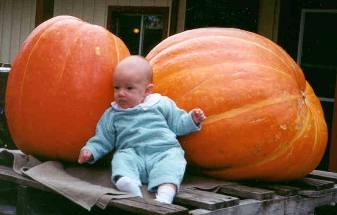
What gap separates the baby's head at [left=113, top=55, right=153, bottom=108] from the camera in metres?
2.85

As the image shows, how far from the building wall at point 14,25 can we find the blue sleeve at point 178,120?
9.61 metres

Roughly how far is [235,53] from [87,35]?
0.71 m

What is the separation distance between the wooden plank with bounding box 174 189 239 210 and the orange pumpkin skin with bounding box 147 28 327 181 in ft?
1.05

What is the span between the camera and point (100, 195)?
238cm

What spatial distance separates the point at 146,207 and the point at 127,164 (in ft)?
1.62

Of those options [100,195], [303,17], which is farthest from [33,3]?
[100,195]

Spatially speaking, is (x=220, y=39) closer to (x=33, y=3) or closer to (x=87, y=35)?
(x=87, y=35)

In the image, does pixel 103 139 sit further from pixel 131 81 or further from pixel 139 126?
pixel 131 81

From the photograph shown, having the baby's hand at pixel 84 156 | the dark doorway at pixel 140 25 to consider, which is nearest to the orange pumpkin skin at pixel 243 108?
the baby's hand at pixel 84 156

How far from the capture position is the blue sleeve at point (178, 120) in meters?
2.84

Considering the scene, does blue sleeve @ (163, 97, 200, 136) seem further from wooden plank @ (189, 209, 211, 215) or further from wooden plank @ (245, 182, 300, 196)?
wooden plank @ (189, 209, 211, 215)

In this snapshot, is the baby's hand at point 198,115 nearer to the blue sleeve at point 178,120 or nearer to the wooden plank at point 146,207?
the blue sleeve at point 178,120

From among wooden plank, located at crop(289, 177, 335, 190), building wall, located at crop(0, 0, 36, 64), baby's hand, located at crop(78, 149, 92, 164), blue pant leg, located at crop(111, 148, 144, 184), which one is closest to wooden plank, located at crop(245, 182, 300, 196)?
wooden plank, located at crop(289, 177, 335, 190)

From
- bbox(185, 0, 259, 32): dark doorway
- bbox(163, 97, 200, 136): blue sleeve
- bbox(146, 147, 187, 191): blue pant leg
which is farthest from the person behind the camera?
bbox(185, 0, 259, 32): dark doorway
